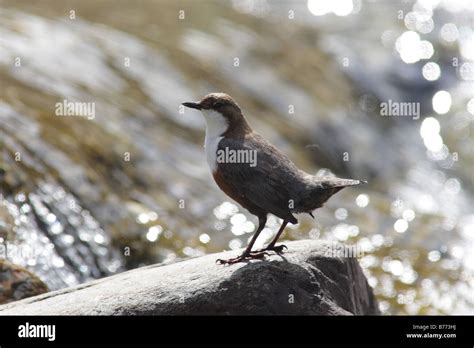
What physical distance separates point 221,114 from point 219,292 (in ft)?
5.01

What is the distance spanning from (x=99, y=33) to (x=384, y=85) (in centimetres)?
498

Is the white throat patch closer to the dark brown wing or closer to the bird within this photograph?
the bird

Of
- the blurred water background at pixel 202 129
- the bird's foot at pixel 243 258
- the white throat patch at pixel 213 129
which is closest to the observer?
the bird's foot at pixel 243 258

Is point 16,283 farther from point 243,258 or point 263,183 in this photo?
point 263,183

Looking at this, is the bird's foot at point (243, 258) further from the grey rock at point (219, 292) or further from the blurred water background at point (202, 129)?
the blurred water background at point (202, 129)

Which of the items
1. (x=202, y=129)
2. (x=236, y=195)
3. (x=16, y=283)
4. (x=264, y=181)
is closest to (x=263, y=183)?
(x=264, y=181)

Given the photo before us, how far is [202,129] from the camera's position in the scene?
11594 mm

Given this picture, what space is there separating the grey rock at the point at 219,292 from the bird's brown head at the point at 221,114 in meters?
1.05

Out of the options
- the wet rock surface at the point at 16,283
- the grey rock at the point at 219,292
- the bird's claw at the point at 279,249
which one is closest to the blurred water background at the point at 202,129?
the wet rock surface at the point at 16,283

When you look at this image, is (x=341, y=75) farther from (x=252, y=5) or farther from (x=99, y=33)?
(x=99, y=33)

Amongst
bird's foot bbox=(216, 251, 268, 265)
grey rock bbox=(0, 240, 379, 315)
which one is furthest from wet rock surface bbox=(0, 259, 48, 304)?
bird's foot bbox=(216, 251, 268, 265)

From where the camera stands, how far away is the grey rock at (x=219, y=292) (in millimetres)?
5887

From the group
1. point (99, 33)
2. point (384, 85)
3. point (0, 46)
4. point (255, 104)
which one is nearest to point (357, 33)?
point (384, 85)

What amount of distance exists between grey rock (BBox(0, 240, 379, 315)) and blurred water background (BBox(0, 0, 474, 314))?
6.13 ft
